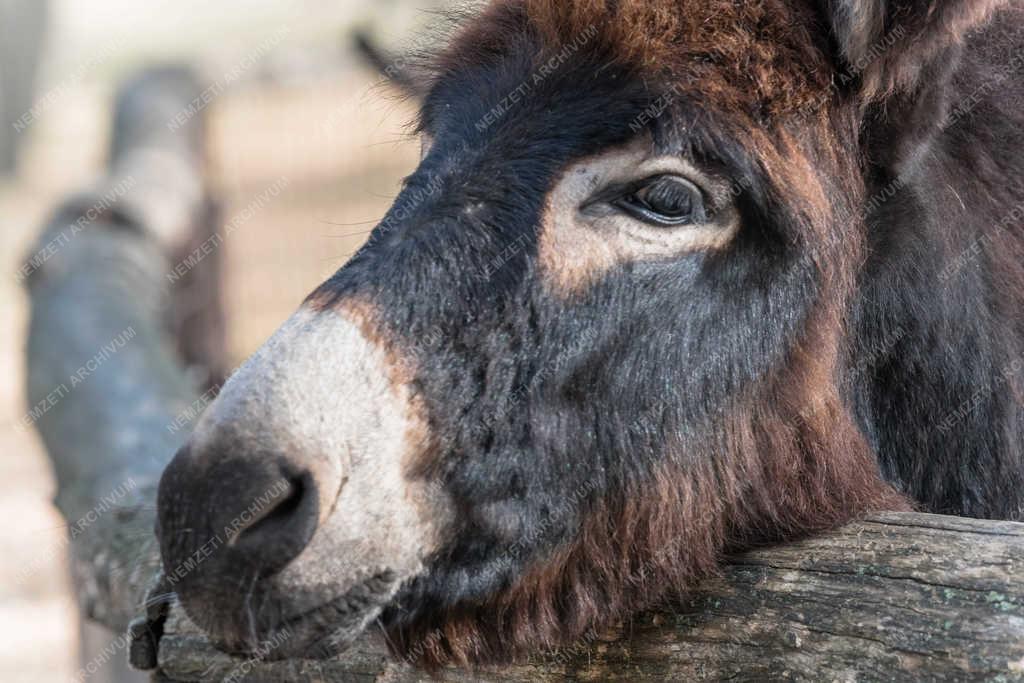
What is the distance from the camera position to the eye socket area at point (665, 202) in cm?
234

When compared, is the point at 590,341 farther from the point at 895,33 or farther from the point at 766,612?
the point at 895,33

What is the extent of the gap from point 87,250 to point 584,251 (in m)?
4.18

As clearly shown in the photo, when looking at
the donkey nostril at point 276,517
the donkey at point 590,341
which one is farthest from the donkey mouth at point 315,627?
the donkey nostril at point 276,517

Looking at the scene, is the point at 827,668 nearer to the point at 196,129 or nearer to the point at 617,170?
the point at 617,170

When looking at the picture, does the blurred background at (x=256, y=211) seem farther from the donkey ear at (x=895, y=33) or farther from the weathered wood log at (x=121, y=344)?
the donkey ear at (x=895, y=33)

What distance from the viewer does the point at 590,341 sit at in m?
2.31

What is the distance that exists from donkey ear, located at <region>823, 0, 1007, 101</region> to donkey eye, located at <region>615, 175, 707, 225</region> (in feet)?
1.46

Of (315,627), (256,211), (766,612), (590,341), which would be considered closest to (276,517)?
(315,627)

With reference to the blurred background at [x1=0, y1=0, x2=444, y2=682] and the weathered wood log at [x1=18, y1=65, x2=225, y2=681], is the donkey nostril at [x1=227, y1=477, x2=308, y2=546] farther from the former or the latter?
the blurred background at [x1=0, y1=0, x2=444, y2=682]

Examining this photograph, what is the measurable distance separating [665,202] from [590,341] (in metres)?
0.32

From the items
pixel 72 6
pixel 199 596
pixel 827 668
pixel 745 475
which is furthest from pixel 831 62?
pixel 72 6

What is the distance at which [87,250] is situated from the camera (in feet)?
19.1

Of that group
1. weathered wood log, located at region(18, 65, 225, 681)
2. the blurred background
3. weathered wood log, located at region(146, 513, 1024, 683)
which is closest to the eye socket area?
weathered wood log, located at region(146, 513, 1024, 683)

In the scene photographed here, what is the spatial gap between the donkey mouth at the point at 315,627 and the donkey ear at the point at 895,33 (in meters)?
1.41
